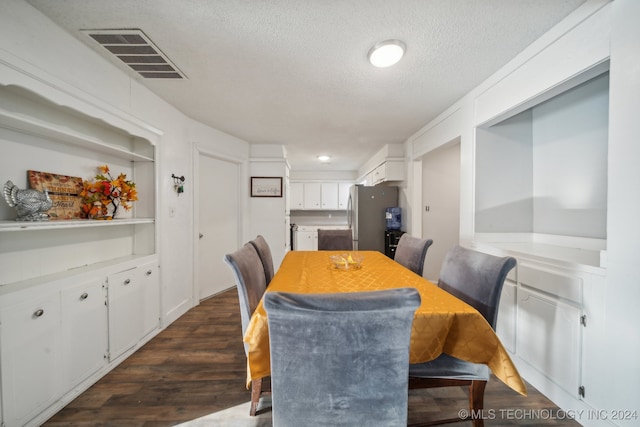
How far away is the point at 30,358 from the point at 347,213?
14.2 feet

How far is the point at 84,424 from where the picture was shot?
4.38 ft

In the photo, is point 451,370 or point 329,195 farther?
point 329,195

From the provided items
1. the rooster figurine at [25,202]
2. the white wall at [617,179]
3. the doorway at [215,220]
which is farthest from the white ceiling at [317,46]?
the rooster figurine at [25,202]

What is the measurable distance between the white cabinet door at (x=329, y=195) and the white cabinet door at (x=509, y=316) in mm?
4663

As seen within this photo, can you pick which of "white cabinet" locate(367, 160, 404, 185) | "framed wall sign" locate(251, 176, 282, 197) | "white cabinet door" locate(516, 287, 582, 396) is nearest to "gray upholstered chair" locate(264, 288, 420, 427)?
"white cabinet door" locate(516, 287, 582, 396)

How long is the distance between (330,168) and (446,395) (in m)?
5.20

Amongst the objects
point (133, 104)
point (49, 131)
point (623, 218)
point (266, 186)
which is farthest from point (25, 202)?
point (623, 218)

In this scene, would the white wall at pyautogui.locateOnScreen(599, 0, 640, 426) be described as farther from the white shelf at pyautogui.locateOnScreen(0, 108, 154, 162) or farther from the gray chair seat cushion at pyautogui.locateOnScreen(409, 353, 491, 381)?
the white shelf at pyautogui.locateOnScreen(0, 108, 154, 162)

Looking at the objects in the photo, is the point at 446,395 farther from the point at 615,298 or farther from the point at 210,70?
the point at 210,70

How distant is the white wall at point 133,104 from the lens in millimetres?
1295

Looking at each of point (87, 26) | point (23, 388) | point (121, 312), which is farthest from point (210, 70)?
point (23, 388)

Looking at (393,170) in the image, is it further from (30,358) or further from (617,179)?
(30,358)

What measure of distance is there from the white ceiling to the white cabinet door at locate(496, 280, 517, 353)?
5.64ft

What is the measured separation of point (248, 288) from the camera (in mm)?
1295
